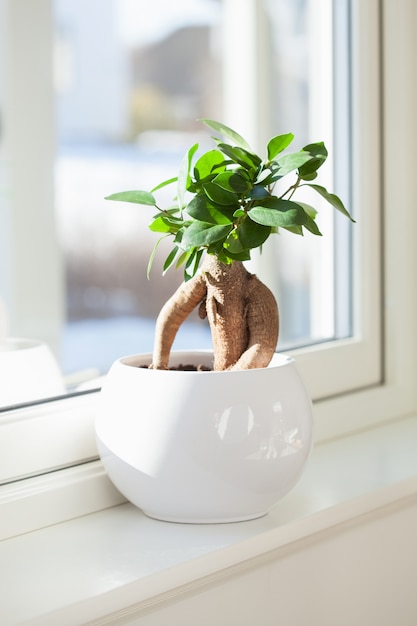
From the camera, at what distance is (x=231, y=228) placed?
69cm

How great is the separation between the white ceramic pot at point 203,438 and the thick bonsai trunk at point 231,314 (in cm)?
3

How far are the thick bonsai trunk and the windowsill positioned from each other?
0.51 ft

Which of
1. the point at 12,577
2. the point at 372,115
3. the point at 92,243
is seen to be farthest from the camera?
the point at 372,115

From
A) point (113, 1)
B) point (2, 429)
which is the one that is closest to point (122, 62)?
point (113, 1)

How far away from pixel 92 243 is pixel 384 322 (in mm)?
485

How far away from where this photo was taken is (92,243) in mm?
954

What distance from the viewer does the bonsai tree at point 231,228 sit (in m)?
0.69

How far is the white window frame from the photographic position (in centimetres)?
113

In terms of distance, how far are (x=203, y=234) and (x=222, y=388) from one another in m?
0.14

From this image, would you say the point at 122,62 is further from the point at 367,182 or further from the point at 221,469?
the point at 221,469

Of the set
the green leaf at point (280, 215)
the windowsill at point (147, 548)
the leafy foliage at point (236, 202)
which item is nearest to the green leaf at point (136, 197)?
the leafy foliage at point (236, 202)

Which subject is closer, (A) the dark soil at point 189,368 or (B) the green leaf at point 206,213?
(B) the green leaf at point 206,213

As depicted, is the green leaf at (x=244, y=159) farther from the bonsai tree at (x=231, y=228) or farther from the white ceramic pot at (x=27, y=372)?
the white ceramic pot at (x=27, y=372)

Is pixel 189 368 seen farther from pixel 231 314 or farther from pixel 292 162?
pixel 292 162
